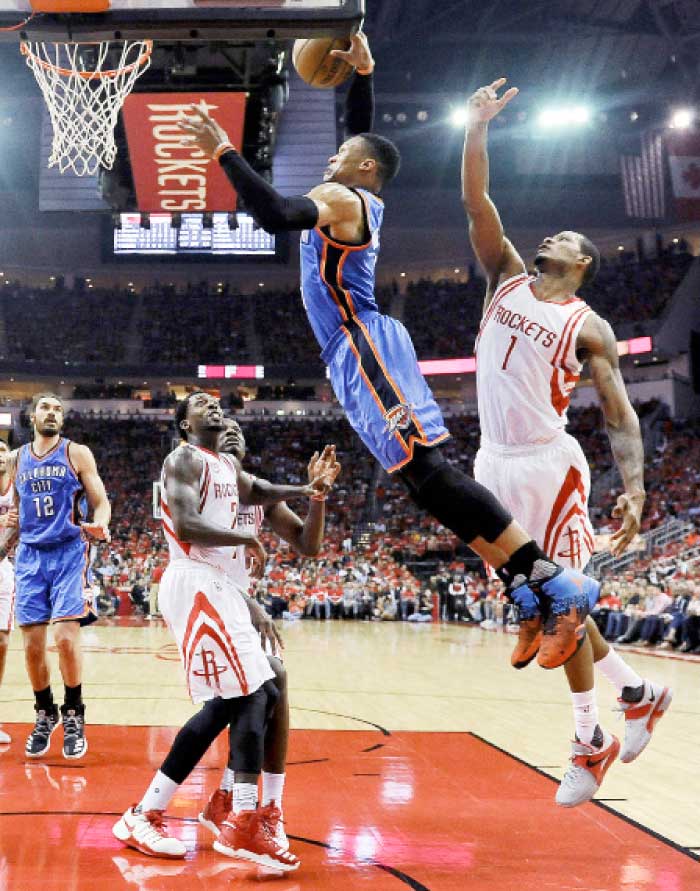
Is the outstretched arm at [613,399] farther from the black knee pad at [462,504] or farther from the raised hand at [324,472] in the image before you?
the raised hand at [324,472]

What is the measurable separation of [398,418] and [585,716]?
157cm

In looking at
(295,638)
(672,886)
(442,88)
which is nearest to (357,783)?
(672,886)

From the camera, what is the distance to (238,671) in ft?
13.0

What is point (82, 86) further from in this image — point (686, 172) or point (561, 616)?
point (686, 172)

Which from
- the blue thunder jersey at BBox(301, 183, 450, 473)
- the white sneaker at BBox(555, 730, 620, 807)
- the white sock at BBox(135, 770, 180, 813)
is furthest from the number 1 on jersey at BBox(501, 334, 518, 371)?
the white sock at BBox(135, 770, 180, 813)

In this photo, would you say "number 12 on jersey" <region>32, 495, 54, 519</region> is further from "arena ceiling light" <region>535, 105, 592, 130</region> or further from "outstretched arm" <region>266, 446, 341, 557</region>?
"arena ceiling light" <region>535, 105, 592, 130</region>

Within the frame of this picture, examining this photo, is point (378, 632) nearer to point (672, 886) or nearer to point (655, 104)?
point (672, 886)

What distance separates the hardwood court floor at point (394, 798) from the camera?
3598 mm

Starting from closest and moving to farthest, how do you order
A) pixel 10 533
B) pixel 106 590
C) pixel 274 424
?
pixel 10 533
pixel 106 590
pixel 274 424

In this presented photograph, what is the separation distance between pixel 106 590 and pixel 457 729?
16.4 m

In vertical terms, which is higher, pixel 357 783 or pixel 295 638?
pixel 357 783

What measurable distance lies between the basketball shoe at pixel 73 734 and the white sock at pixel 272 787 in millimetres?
2169

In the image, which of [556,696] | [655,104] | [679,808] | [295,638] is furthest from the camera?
[655,104]

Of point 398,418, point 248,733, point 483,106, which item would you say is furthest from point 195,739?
point 483,106
